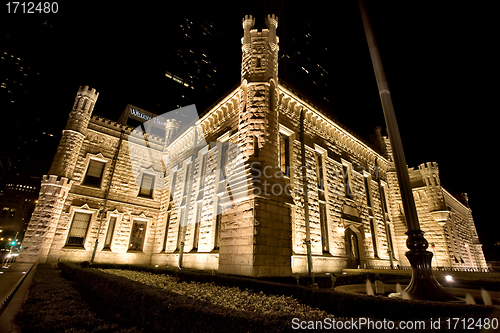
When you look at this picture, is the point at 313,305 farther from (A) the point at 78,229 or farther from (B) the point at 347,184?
(A) the point at 78,229

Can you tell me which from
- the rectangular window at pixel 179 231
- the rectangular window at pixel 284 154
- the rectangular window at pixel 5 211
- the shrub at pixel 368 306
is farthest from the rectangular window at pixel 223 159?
the rectangular window at pixel 5 211

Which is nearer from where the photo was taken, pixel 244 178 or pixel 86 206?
pixel 244 178

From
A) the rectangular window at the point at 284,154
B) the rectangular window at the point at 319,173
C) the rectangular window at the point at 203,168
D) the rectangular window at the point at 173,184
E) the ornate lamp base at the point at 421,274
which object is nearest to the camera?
the ornate lamp base at the point at 421,274

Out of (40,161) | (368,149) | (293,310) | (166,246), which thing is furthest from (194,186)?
(40,161)

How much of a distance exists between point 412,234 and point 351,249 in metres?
11.3

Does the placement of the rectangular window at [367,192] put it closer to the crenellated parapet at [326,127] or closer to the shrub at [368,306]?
the crenellated parapet at [326,127]

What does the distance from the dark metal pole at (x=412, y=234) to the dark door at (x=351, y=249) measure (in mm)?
10267

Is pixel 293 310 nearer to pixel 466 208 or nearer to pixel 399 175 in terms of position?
pixel 399 175

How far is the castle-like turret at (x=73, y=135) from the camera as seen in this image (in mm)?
17359

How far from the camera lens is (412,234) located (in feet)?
20.7

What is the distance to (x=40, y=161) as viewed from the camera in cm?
7794

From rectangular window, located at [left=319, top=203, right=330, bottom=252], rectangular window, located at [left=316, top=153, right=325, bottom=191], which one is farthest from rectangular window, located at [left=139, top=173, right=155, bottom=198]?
rectangular window, located at [left=319, top=203, right=330, bottom=252]

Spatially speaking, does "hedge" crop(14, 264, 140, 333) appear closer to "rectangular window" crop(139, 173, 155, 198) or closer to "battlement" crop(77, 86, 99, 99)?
"rectangular window" crop(139, 173, 155, 198)

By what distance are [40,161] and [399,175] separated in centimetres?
10528
